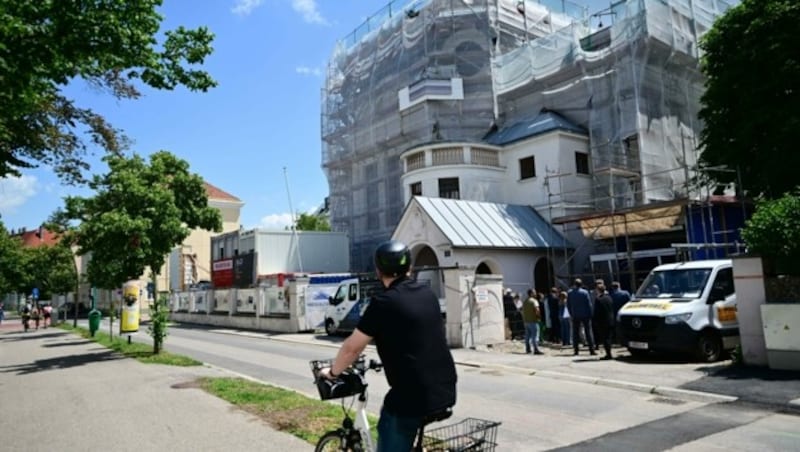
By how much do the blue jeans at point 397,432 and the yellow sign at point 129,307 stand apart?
54.8 ft

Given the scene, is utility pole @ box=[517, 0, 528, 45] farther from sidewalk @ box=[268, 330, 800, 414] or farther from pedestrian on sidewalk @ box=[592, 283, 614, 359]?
pedestrian on sidewalk @ box=[592, 283, 614, 359]

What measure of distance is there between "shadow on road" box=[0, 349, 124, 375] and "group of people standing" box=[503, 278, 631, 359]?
11284mm

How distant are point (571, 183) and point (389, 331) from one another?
2650cm

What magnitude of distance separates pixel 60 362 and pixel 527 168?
72.3 feet

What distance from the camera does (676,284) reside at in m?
13.2

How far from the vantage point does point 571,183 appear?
2841cm

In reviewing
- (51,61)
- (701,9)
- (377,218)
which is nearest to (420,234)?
(377,218)

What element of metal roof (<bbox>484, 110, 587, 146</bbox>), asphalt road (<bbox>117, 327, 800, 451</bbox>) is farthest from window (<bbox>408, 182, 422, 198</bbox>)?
asphalt road (<bbox>117, 327, 800, 451</bbox>)

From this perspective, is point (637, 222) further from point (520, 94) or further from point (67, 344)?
Answer: point (67, 344)

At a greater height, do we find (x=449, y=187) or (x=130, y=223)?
(x=449, y=187)

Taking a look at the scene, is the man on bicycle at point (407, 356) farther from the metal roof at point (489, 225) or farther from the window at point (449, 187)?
the window at point (449, 187)

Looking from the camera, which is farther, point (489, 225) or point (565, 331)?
point (489, 225)

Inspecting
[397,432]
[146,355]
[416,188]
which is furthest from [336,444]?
[416,188]

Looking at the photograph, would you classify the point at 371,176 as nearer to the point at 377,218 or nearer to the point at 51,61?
the point at 377,218
